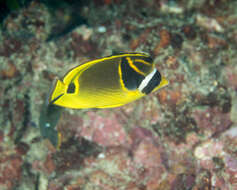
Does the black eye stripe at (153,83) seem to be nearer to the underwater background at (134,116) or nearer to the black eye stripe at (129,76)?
the black eye stripe at (129,76)

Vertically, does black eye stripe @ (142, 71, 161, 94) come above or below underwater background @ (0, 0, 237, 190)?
above

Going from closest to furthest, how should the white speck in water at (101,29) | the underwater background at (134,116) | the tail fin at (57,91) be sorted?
the tail fin at (57,91), the underwater background at (134,116), the white speck in water at (101,29)

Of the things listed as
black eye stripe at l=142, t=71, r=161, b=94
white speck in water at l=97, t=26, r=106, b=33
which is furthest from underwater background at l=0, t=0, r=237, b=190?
black eye stripe at l=142, t=71, r=161, b=94

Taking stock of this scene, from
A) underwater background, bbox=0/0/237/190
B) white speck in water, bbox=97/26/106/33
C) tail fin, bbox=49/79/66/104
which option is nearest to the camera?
tail fin, bbox=49/79/66/104

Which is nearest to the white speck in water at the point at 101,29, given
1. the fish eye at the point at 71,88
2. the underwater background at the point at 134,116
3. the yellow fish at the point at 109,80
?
the underwater background at the point at 134,116

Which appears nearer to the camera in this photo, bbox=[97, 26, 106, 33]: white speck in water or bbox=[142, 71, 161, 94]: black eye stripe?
bbox=[142, 71, 161, 94]: black eye stripe

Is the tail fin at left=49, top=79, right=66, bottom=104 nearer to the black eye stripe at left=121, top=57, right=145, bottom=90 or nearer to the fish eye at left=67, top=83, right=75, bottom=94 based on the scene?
the fish eye at left=67, top=83, right=75, bottom=94

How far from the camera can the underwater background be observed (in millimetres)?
2701

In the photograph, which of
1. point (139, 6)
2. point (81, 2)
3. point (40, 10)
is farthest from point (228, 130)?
point (81, 2)

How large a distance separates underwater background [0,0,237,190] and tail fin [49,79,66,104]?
1.29 metres

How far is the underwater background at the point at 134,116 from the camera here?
2.70 metres

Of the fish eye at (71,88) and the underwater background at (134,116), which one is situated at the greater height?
the fish eye at (71,88)

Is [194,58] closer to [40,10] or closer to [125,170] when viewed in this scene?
[125,170]

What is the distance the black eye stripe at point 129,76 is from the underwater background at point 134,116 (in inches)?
44.1
